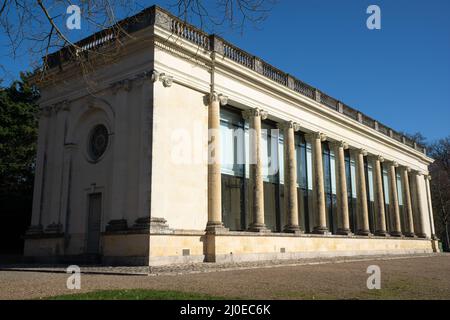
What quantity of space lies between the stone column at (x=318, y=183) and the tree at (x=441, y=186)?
29.4m

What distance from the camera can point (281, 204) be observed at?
25.4 metres

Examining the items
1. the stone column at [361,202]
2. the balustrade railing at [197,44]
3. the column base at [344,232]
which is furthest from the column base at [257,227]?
the stone column at [361,202]

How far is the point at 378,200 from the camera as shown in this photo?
33.2 m

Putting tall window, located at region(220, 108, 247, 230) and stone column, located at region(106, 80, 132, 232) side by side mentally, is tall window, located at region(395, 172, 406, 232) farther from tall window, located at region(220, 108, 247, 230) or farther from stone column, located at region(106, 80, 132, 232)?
stone column, located at region(106, 80, 132, 232)

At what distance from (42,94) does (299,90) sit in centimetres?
1463

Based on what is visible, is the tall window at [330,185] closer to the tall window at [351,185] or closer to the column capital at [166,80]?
the tall window at [351,185]

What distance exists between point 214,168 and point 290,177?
630 cm

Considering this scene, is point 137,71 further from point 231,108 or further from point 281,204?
point 281,204

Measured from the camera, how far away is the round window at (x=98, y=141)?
2002cm

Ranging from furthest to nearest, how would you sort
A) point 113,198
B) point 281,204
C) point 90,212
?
point 281,204, point 90,212, point 113,198

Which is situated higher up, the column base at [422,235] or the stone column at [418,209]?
the stone column at [418,209]

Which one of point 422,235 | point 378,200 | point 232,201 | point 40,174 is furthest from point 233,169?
point 422,235

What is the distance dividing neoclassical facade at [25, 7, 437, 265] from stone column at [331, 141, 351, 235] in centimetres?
13
